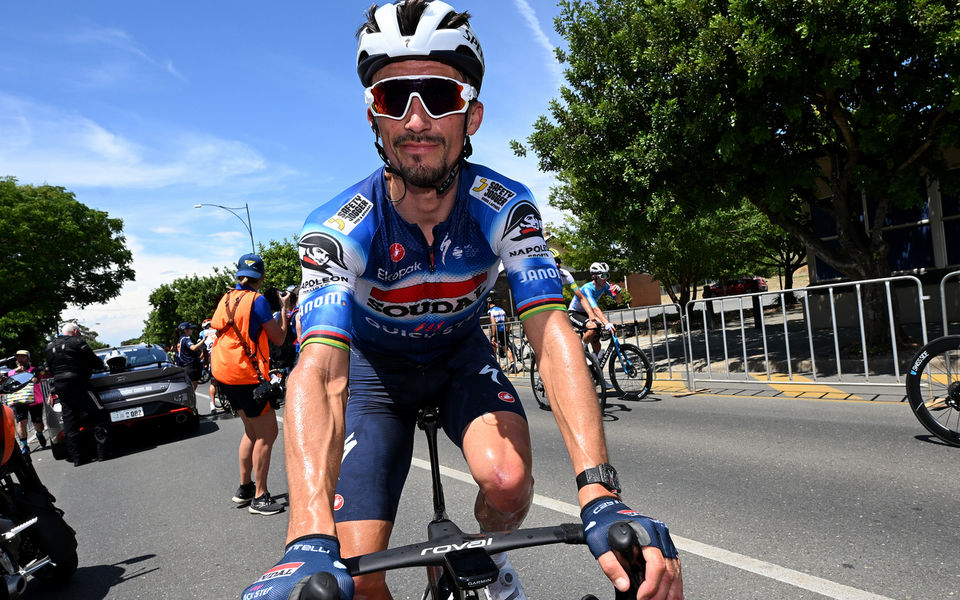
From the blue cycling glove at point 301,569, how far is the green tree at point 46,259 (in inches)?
1660

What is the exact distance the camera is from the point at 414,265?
87.9 inches

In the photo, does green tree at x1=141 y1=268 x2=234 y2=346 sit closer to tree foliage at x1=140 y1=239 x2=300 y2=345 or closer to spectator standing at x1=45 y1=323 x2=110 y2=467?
tree foliage at x1=140 y1=239 x2=300 y2=345

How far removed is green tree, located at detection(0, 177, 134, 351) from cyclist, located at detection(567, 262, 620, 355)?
1469 inches

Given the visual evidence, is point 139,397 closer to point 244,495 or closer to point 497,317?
point 244,495

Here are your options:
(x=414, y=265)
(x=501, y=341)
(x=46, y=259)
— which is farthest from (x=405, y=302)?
(x=46, y=259)

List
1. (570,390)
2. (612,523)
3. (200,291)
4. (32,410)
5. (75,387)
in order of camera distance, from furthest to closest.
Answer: (200,291)
(32,410)
(75,387)
(570,390)
(612,523)

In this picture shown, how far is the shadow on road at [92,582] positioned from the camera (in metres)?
4.20

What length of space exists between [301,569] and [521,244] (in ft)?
4.26

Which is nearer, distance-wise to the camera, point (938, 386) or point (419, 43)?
point (419, 43)

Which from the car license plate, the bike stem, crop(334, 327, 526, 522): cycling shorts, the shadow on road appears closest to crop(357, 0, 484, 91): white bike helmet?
crop(334, 327, 526, 522): cycling shorts

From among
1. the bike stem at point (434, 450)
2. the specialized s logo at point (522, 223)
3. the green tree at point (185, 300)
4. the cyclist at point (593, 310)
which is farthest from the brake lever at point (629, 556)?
the green tree at point (185, 300)

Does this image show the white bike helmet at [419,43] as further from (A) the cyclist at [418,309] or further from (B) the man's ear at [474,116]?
(B) the man's ear at [474,116]

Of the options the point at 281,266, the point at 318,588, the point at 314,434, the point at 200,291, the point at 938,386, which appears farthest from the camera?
the point at 200,291

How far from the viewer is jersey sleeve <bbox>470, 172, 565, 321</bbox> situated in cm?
205
